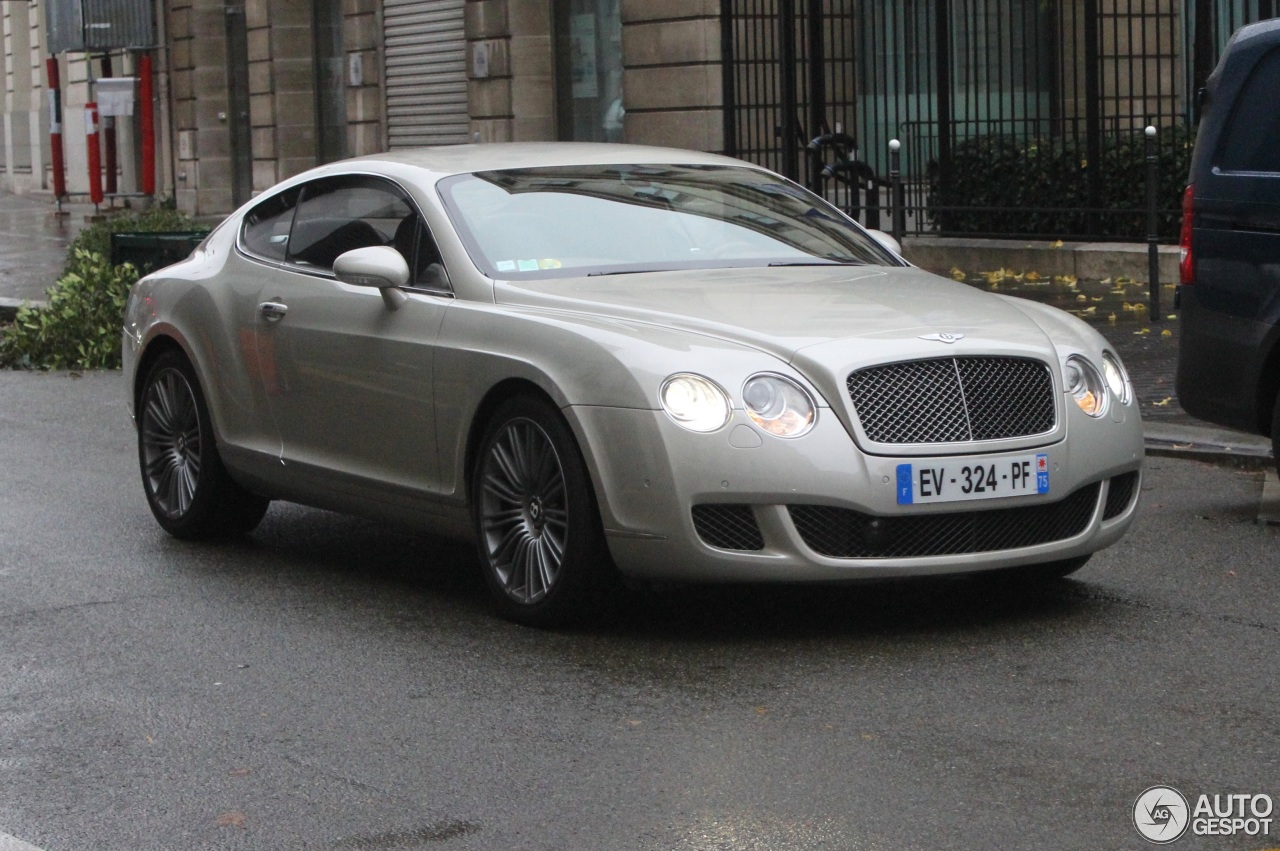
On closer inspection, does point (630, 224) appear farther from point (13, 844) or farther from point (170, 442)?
point (13, 844)

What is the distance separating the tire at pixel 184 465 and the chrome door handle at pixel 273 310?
0.60 metres

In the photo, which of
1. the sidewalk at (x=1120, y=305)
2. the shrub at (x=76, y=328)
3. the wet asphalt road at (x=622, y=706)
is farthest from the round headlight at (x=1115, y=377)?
the shrub at (x=76, y=328)

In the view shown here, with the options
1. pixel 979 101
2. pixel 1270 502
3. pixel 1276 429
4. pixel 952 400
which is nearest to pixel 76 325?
pixel 979 101

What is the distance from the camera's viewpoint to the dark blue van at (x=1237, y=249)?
25.3ft

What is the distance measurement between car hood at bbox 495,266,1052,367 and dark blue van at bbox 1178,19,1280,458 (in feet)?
5.03

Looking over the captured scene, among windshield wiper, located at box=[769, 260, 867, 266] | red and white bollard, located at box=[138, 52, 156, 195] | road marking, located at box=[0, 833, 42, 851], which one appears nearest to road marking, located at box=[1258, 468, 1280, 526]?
windshield wiper, located at box=[769, 260, 867, 266]

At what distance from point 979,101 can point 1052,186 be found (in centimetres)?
292

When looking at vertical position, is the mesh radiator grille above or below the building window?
below

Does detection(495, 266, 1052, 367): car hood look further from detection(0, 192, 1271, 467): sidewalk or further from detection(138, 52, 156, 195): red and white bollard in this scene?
detection(138, 52, 156, 195): red and white bollard

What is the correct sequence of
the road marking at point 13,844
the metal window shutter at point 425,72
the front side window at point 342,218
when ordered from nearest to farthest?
1. the road marking at point 13,844
2. the front side window at point 342,218
3. the metal window shutter at point 425,72

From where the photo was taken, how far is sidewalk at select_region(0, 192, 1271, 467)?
950 cm

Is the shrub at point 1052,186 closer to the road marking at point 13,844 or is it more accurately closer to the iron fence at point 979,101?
the iron fence at point 979,101

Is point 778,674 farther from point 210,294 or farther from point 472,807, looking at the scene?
point 210,294

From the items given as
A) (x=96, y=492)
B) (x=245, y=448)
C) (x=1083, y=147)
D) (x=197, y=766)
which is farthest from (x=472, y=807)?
(x=1083, y=147)
